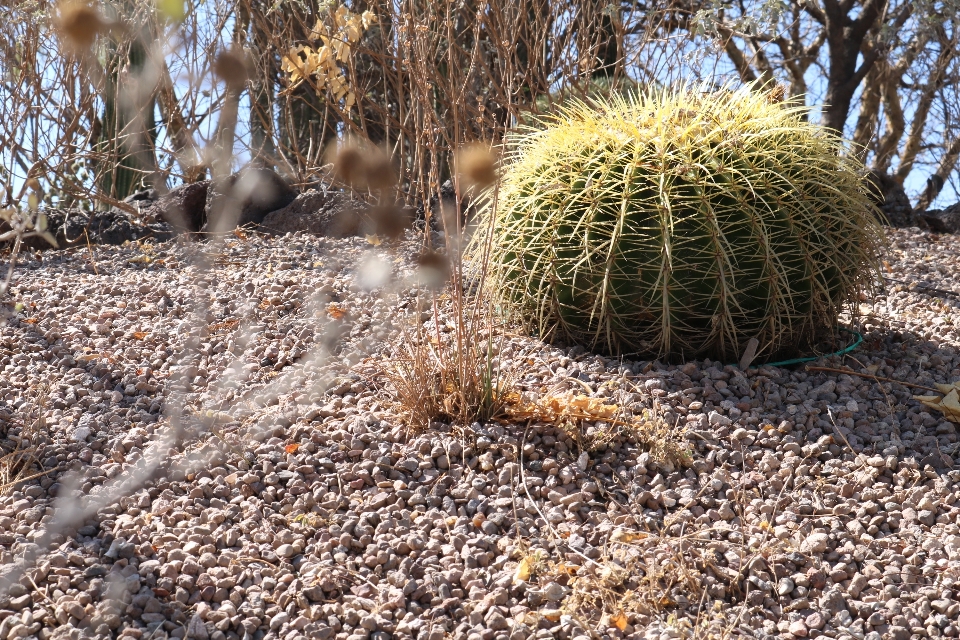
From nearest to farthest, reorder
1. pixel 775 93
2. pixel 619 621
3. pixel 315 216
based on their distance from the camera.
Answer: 1. pixel 619 621
2. pixel 775 93
3. pixel 315 216

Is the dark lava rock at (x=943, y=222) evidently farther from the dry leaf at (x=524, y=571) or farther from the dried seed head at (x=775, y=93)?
the dry leaf at (x=524, y=571)

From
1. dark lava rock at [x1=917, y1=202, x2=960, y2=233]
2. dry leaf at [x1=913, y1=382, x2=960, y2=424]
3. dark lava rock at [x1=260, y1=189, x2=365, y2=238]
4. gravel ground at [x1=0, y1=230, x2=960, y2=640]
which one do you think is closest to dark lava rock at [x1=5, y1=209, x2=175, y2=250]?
dark lava rock at [x1=260, y1=189, x2=365, y2=238]

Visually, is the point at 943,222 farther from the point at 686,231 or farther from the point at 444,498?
the point at 444,498

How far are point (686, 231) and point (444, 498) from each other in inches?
44.6

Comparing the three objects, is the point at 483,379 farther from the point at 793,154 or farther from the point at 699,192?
the point at 793,154

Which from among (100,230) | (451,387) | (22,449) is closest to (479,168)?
(451,387)

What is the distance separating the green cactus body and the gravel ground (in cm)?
14

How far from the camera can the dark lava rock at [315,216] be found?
507cm

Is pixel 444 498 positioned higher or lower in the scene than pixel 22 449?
lower

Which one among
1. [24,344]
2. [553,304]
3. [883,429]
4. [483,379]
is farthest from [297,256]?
[883,429]

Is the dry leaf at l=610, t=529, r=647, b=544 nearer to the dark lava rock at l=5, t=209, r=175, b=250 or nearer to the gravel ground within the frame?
the gravel ground

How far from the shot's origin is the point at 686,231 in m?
2.80

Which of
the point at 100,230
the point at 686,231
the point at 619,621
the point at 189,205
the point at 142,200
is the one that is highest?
the point at 142,200

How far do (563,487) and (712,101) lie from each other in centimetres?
149
